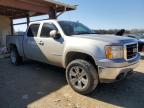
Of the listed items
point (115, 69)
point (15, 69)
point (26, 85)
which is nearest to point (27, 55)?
point (15, 69)

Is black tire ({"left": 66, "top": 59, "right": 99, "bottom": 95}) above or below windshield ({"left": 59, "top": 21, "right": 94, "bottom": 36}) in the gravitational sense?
below

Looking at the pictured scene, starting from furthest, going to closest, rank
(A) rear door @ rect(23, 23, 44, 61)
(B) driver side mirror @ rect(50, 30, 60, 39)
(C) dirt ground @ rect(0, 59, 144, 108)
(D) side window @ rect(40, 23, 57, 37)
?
1. (A) rear door @ rect(23, 23, 44, 61)
2. (D) side window @ rect(40, 23, 57, 37)
3. (B) driver side mirror @ rect(50, 30, 60, 39)
4. (C) dirt ground @ rect(0, 59, 144, 108)

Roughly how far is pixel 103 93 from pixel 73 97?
833 mm

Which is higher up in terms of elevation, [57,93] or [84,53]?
[84,53]

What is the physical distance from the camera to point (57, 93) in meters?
5.32

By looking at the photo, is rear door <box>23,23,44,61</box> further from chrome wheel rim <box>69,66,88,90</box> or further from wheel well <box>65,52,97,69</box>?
chrome wheel rim <box>69,66,88,90</box>

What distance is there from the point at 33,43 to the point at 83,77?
272 centimetres

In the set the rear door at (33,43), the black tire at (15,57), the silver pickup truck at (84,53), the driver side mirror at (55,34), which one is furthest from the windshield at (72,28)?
the black tire at (15,57)

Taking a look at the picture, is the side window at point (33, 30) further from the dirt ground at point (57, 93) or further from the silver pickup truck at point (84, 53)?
the dirt ground at point (57, 93)

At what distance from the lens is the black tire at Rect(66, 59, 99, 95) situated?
4.89 metres

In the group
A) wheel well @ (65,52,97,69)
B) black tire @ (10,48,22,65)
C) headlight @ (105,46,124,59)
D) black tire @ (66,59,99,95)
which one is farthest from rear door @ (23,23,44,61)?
headlight @ (105,46,124,59)

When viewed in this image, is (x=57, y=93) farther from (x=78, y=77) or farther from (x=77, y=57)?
(x=77, y=57)

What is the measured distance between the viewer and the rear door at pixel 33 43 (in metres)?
6.84

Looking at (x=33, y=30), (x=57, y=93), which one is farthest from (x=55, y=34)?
(x=33, y=30)
